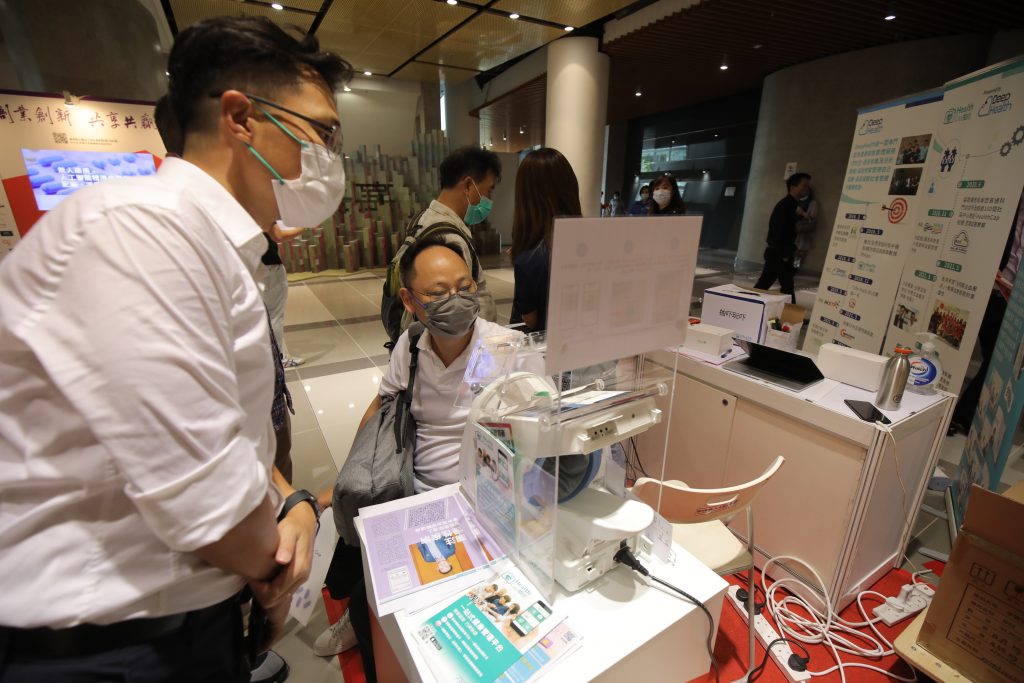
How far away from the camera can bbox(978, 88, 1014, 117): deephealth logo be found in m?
2.23

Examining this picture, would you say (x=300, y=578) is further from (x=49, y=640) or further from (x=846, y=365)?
(x=846, y=365)

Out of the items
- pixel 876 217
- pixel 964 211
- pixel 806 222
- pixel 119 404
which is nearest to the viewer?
pixel 119 404

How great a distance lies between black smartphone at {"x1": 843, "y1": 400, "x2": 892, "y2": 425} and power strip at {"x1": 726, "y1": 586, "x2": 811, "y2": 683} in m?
0.87

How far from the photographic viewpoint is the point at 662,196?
4.03 meters

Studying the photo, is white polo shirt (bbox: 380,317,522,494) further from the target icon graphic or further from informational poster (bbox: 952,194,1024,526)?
the target icon graphic

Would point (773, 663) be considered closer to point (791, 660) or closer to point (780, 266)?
point (791, 660)

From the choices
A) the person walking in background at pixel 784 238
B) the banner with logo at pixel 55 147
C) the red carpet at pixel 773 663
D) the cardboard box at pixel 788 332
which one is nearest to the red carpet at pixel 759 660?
A: the red carpet at pixel 773 663

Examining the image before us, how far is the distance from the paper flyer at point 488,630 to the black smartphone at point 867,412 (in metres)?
1.32

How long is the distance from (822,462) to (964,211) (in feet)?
6.08

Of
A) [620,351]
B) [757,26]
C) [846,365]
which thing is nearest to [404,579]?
[620,351]

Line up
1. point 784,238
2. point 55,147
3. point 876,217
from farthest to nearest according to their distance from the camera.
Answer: point 784,238 → point 55,147 → point 876,217

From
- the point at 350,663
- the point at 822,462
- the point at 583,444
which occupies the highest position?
the point at 583,444

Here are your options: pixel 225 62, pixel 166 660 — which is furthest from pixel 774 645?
pixel 225 62

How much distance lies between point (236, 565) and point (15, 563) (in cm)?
25
